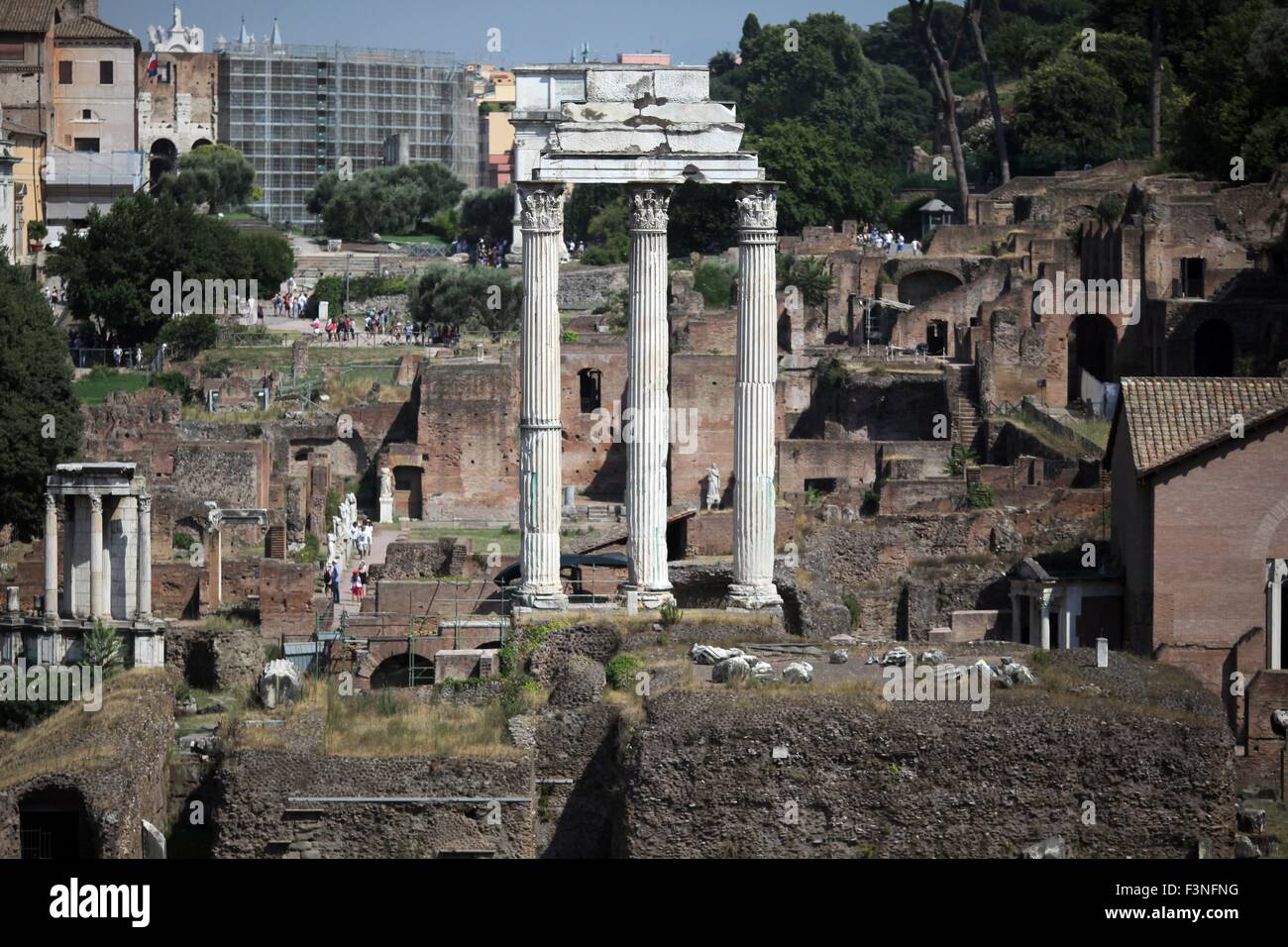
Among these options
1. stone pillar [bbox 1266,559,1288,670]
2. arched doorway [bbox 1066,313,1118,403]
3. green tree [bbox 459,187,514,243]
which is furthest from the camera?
green tree [bbox 459,187,514,243]

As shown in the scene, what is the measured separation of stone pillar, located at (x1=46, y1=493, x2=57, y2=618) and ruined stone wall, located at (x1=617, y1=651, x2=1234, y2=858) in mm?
14888

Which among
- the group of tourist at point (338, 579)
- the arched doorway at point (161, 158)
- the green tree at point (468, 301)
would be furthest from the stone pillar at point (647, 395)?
the arched doorway at point (161, 158)

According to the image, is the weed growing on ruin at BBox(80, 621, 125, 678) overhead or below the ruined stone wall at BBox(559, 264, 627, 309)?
below

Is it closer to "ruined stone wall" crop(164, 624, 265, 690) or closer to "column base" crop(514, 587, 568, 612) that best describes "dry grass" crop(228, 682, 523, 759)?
"column base" crop(514, 587, 568, 612)

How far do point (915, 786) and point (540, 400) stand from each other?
9.50 meters

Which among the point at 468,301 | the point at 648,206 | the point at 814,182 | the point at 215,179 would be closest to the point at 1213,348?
the point at 468,301

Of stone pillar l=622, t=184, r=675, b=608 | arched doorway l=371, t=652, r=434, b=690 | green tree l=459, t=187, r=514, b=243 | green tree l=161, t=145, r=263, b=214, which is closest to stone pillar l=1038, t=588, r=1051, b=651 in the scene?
stone pillar l=622, t=184, r=675, b=608

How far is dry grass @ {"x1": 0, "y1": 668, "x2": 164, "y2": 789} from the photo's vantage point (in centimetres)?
3619

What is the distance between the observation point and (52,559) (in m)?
48.0

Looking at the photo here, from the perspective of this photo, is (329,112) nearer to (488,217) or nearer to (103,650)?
(488,217)

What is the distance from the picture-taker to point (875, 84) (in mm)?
129750

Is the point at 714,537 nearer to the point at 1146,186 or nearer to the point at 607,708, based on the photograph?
the point at 607,708

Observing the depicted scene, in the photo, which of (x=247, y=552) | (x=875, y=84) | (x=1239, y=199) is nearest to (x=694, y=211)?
(x=1239, y=199)

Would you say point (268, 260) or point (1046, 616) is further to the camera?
point (268, 260)
